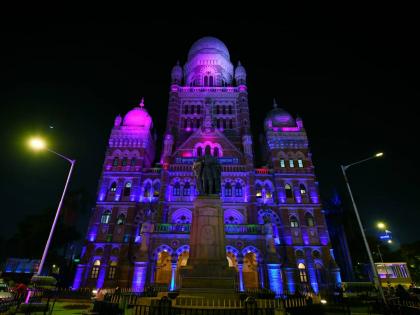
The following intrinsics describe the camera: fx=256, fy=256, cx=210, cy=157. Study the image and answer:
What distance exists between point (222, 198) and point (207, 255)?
72.3 feet

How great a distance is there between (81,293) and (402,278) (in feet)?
118

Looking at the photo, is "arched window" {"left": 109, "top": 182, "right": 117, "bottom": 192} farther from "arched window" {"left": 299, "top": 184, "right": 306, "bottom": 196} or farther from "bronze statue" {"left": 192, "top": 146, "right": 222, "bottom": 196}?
"arched window" {"left": 299, "top": 184, "right": 306, "bottom": 196}

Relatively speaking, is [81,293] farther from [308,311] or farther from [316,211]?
[316,211]

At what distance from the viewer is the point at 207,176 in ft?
45.7

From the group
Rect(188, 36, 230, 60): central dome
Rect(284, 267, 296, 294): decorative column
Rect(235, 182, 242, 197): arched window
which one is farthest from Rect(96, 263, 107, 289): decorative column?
Rect(188, 36, 230, 60): central dome

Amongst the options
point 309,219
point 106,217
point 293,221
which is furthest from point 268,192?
point 106,217

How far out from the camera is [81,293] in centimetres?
2244

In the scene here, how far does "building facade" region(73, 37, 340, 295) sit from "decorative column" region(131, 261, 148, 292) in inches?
3.9

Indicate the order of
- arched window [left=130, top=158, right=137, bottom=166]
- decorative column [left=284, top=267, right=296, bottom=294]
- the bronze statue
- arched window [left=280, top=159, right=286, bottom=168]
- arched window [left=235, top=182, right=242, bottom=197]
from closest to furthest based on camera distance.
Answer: the bronze statue, decorative column [left=284, top=267, right=296, bottom=294], arched window [left=235, top=182, right=242, bottom=197], arched window [left=130, top=158, right=137, bottom=166], arched window [left=280, top=159, right=286, bottom=168]

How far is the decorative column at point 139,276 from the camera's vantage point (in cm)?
2597

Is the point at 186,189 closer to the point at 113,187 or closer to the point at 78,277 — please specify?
the point at 113,187

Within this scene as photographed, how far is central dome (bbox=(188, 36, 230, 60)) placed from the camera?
53.8 metres

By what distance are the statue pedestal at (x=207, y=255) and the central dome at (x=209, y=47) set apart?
155 ft

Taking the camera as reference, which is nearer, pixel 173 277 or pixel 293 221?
pixel 173 277
